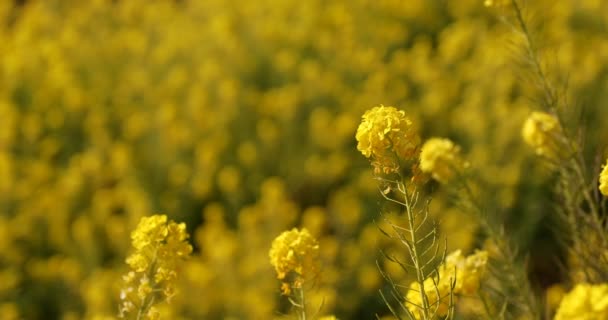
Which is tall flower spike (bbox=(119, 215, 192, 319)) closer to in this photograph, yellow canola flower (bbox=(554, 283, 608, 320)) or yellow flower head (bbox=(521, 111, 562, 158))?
yellow canola flower (bbox=(554, 283, 608, 320))

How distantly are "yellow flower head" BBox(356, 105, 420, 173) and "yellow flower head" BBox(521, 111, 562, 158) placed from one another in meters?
0.91

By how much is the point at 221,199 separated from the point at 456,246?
1.74 meters

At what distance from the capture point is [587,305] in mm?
1207

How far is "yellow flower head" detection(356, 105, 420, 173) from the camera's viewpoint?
138 cm

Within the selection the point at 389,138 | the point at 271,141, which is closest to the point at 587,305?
the point at 389,138

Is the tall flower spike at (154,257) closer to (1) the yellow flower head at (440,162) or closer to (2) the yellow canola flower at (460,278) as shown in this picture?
(2) the yellow canola flower at (460,278)

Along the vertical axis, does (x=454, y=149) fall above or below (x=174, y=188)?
below

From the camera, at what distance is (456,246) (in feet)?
13.3

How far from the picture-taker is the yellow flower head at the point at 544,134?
2.20m

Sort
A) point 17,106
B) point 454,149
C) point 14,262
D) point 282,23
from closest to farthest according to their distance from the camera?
point 454,149 → point 14,262 → point 17,106 → point 282,23

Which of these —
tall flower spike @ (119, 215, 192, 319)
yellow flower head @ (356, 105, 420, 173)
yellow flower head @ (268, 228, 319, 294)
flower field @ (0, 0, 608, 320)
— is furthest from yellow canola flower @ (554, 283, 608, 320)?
flower field @ (0, 0, 608, 320)

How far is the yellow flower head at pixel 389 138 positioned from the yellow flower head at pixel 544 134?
0.91 meters

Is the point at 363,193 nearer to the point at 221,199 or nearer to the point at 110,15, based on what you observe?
the point at 221,199

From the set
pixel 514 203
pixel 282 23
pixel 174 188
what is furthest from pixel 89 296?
pixel 282 23
